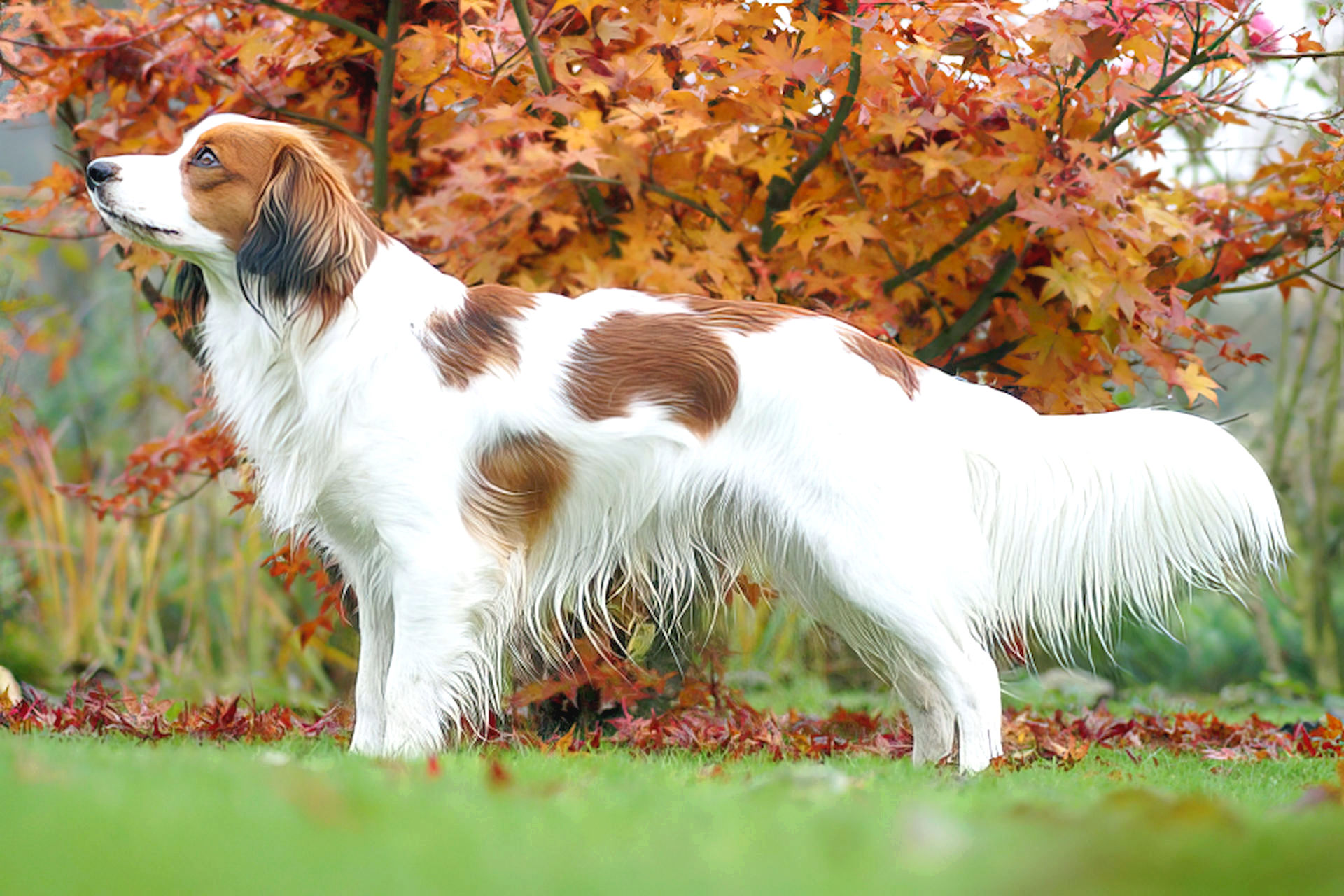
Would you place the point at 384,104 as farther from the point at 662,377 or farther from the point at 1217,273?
the point at 1217,273

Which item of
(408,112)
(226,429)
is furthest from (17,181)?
(226,429)

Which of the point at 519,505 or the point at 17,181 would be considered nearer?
the point at 519,505

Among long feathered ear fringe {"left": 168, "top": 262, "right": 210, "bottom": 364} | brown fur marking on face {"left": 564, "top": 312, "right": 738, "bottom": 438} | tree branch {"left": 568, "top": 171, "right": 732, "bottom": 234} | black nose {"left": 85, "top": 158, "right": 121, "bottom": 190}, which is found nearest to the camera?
black nose {"left": 85, "top": 158, "right": 121, "bottom": 190}

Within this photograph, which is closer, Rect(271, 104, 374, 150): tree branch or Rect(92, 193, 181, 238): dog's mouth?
Rect(92, 193, 181, 238): dog's mouth

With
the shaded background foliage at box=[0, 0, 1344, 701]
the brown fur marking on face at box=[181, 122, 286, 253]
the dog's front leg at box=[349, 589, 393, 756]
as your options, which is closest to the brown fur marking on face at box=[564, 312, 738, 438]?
the shaded background foliage at box=[0, 0, 1344, 701]

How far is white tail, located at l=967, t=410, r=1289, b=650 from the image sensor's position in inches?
131

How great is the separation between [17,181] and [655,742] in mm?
6235

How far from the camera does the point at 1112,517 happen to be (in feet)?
11.2

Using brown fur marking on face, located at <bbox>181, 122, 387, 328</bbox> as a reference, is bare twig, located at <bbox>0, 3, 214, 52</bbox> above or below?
above

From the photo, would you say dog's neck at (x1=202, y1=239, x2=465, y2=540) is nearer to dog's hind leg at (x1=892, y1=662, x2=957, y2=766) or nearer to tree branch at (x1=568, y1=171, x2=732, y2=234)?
tree branch at (x1=568, y1=171, x2=732, y2=234)

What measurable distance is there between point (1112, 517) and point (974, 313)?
41.4 inches

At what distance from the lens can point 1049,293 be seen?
3.97 meters

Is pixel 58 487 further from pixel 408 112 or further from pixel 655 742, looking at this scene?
pixel 655 742

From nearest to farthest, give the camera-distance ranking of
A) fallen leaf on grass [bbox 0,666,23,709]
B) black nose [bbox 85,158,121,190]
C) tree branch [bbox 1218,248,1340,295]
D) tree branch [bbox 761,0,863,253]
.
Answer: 1. black nose [bbox 85,158,121,190]
2. tree branch [bbox 761,0,863,253]
3. fallen leaf on grass [bbox 0,666,23,709]
4. tree branch [bbox 1218,248,1340,295]
